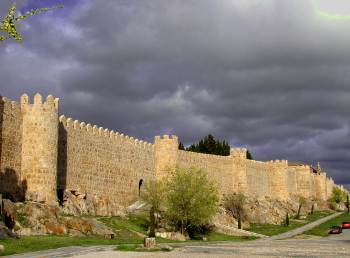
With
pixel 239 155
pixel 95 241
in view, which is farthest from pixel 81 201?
pixel 239 155

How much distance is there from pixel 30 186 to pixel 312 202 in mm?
60380

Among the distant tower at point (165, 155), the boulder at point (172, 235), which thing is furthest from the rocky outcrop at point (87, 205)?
the distant tower at point (165, 155)

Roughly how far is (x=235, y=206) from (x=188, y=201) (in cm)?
1715

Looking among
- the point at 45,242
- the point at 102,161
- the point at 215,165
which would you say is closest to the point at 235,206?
the point at 215,165

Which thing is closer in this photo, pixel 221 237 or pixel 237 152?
pixel 221 237

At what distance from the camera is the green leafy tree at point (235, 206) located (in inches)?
2265

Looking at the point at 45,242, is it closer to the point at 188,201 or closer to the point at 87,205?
the point at 87,205

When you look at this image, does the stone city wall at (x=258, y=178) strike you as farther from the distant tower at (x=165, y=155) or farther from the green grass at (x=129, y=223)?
the green grass at (x=129, y=223)

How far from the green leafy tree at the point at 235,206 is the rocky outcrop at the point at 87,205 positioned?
1778 cm

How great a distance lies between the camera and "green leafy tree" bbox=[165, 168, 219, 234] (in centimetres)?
4191

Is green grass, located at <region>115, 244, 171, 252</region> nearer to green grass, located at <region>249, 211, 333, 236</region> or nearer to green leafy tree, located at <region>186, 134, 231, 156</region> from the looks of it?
green grass, located at <region>249, 211, 333, 236</region>

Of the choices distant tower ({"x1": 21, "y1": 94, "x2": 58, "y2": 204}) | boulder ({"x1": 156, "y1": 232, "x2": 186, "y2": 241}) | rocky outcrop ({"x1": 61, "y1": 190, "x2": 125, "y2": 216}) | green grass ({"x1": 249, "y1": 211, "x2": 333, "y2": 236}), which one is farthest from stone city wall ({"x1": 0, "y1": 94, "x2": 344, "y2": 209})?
green grass ({"x1": 249, "y1": 211, "x2": 333, "y2": 236})

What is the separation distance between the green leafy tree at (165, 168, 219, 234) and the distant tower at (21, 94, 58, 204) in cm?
1088

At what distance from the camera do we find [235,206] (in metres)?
58.5
